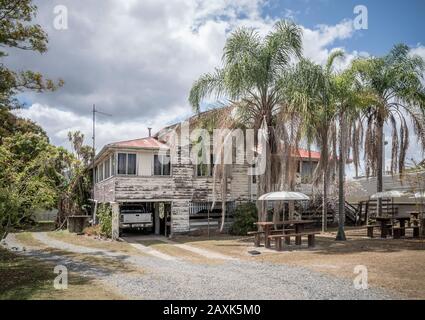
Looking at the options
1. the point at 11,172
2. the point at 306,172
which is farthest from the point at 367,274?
the point at 306,172

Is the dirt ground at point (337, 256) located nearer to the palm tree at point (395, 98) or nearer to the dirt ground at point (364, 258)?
the dirt ground at point (364, 258)

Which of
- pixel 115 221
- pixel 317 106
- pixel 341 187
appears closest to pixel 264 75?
pixel 317 106

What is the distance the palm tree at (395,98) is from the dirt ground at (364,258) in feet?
20.0

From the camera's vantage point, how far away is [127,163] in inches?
864

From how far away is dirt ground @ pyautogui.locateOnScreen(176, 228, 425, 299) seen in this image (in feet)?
31.3

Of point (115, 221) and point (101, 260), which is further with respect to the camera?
point (115, 221)

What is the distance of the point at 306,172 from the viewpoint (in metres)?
30.2

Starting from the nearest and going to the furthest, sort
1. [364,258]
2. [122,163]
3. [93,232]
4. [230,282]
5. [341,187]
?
1. [230,282]
2. [364,258]
3. [341,187]
4. [122,163]
5. [93,232]

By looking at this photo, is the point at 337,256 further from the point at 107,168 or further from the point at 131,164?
the point at 107,168

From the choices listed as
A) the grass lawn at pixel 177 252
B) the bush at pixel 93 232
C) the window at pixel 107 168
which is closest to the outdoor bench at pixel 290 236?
the grass lawn at pixel 177 252

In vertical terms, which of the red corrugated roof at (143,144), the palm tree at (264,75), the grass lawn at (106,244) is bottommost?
the grass lawn at (106,244)

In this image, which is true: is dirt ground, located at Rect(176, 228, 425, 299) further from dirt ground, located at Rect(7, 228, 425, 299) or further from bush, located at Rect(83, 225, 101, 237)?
bush, located at Rect(83, 225, 101, 237)

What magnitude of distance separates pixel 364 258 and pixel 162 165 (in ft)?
43.0

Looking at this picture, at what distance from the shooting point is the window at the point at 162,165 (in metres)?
22.8
